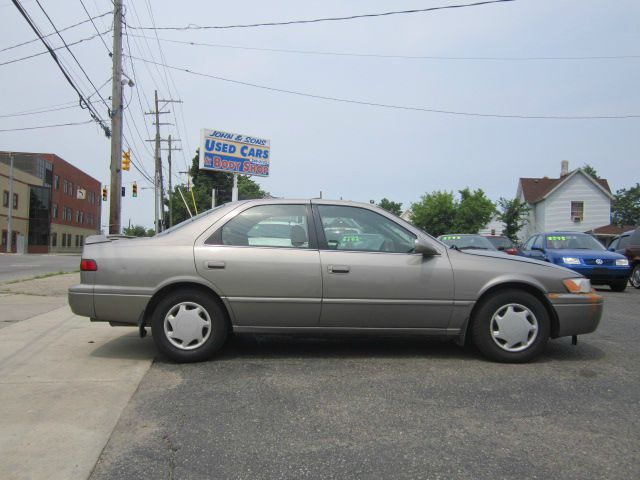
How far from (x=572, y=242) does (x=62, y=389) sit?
38.3 ft

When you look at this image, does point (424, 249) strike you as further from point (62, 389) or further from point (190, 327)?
point (62, 389)

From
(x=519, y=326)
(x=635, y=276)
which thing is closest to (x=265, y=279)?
(x=519, y=326)

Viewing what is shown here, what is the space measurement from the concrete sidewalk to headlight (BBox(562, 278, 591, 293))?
3.81 metres

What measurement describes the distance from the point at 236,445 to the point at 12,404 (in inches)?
70.3

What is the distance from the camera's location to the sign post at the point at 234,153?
18953mm

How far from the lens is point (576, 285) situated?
16.0ft

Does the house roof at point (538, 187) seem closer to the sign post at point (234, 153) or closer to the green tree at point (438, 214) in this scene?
the green tree at point (438, 214)

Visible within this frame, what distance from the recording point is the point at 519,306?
15.6ft

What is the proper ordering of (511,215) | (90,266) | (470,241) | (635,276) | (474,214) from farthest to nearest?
(474,214) → (511,215) → (470,241) → (635,276) → (90,266)

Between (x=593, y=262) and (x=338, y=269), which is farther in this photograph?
(x=593, y=262)

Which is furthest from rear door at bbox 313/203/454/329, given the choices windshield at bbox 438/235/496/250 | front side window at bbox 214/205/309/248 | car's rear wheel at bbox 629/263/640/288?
car's rear wheel at bbox 629/263/640/288

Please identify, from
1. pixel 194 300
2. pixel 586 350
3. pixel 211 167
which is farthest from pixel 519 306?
pixel 211 167

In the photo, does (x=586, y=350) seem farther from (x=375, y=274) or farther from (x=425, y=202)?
(x=425, y=202)

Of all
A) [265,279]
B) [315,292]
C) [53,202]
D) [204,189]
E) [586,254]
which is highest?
[204,189]
